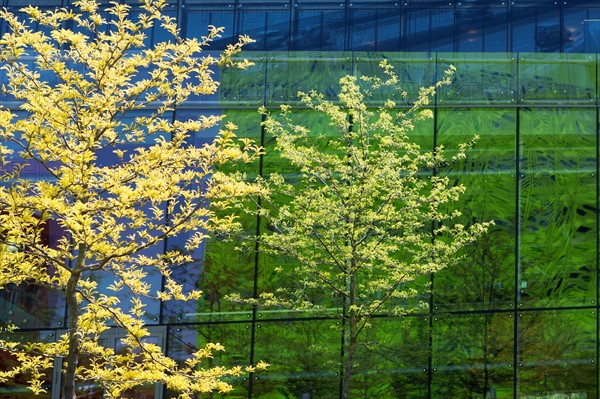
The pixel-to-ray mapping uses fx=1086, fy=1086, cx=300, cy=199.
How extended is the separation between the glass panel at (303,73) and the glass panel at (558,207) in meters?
4.48

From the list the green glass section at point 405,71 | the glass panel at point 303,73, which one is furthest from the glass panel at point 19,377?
the green glass section at point 405,71

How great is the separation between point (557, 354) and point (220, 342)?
308 inches

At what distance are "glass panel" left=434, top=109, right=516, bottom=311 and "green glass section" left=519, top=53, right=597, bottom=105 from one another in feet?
2.90

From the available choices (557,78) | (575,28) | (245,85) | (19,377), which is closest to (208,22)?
(245,85)

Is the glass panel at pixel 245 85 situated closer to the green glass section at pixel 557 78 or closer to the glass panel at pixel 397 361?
the glass panel at pixel 397 361

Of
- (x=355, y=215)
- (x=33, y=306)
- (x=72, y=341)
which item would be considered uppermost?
(x=355, y=215)

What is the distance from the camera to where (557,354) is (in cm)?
2511

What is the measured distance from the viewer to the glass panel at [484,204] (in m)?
24.7

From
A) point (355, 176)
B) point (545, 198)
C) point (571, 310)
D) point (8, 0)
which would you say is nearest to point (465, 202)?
point (545, 198)

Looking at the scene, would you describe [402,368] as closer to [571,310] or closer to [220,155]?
[571,310]

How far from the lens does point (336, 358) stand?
23.7 m

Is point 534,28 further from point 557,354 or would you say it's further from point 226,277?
point 226,277

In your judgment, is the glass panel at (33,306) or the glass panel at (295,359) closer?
the glass panel at (33,306)

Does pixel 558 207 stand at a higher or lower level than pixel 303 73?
lower
